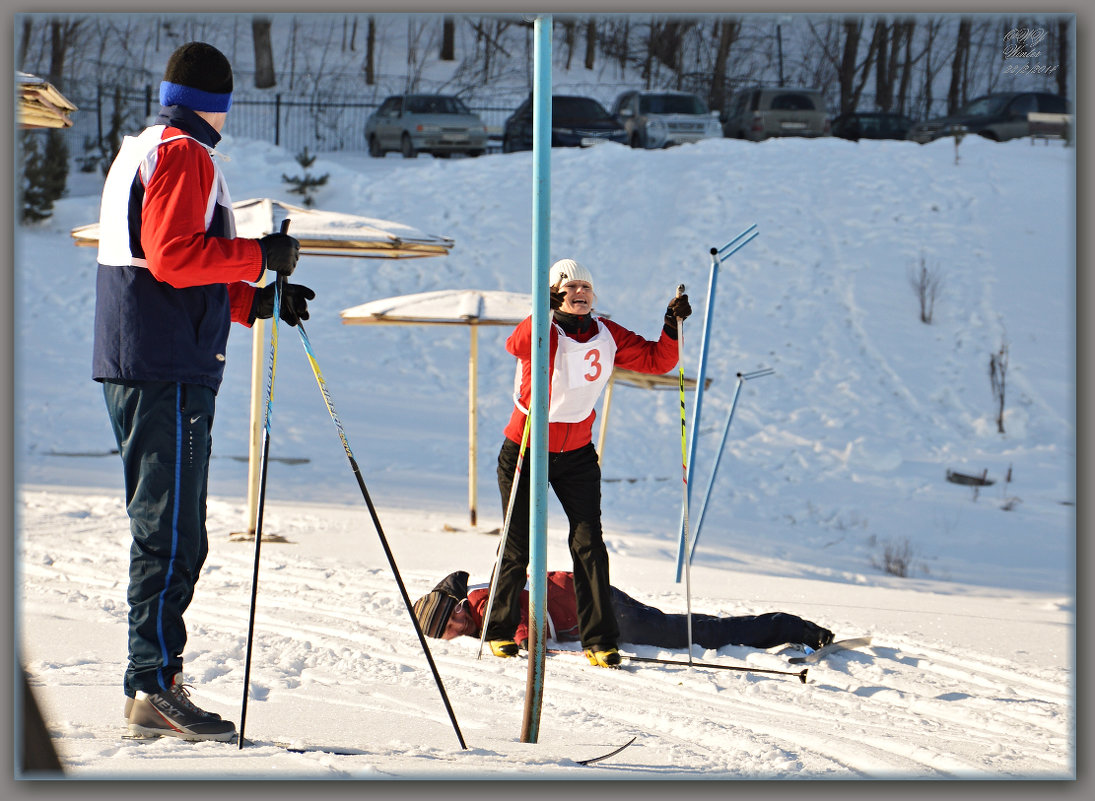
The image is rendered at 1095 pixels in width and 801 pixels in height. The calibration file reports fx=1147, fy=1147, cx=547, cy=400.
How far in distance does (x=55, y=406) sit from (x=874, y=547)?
8.45 metres

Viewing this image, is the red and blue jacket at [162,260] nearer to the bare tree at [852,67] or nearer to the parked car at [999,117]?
the parked car at [999,117]

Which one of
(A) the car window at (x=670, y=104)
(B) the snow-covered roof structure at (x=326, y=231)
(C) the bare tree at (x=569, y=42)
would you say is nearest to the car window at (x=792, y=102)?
(A) the car window at (x=670, y=104)

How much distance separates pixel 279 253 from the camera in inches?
124

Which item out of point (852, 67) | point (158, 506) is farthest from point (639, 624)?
point (852, 67)

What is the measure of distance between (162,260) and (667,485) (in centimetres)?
922

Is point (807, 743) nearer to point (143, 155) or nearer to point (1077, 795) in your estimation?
point (1077, 795)

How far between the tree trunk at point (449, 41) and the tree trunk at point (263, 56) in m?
4.78

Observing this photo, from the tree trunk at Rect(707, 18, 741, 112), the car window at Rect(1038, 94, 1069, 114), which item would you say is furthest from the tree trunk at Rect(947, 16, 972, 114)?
the tree trunk at Rect(707, 18, 741, 112)

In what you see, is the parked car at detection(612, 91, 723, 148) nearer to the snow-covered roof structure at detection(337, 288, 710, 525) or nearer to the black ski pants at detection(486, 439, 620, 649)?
the snow-covered roof structure at detection(337, 288, 710, 525)

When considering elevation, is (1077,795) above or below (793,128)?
below

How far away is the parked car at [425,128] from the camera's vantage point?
2062cm

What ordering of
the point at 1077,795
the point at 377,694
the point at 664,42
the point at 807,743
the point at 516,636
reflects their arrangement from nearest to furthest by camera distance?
the point at 1077,795 → the point at 807,743 → the point at 377,694 → the point at 516,636 → the point at 664,42

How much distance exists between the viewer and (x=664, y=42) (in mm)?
29375

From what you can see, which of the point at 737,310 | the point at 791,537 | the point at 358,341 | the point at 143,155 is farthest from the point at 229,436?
the point at 143,155
